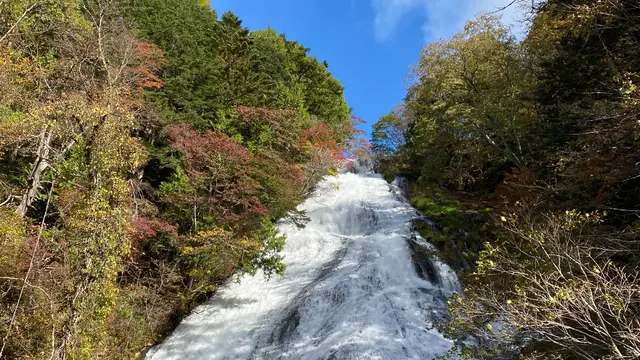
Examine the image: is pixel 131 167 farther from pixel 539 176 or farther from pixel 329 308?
pixel 539 176

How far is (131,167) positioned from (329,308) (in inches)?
265

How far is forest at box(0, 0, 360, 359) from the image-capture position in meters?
7.18

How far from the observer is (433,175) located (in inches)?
819

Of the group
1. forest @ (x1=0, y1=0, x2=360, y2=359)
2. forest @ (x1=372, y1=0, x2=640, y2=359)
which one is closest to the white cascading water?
forest @ (x1=0, y1=0, x2=360, y2=359)

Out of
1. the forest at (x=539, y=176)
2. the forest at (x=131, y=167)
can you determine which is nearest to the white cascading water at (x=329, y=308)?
the forest at (x=131, y=167)

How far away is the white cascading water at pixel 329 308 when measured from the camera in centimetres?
928

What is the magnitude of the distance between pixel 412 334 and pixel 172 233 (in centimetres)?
791

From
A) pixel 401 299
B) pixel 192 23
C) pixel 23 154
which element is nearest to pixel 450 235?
pixel 401 299

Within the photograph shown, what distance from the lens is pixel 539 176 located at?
37.0ft

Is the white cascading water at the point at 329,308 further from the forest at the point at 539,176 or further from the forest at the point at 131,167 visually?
the forest at the point at 539,176

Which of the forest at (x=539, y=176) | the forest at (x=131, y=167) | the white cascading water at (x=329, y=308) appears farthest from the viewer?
the white cascading water at (x=329, y=308)

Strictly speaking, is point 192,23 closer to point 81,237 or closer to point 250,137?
point 250,137

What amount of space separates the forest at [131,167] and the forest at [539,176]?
641 centimetres

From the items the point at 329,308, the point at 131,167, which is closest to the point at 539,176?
the point at 329,308
